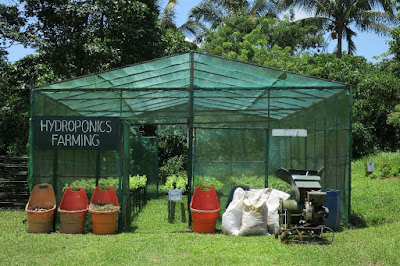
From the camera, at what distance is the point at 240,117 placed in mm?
12031

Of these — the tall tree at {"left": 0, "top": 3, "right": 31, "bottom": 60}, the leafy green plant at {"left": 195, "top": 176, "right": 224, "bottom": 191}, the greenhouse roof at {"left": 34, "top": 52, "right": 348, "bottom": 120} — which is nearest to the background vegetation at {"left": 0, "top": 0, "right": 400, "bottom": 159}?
the tall tree at {"left": 0, "top": 3, "right": 31, "bottom": 60}

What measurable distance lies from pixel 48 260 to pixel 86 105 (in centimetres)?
540

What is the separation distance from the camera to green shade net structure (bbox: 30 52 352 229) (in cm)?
1057

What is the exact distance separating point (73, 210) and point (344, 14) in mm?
22620

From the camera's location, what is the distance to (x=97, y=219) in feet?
32.4


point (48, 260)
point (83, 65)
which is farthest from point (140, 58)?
point (48, 260)

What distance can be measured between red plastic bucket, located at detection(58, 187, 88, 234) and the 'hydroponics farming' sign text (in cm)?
90

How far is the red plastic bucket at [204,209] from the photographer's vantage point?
10.0m

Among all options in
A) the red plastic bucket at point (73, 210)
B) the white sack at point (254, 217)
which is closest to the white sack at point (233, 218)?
the white sack at point (254, 217)

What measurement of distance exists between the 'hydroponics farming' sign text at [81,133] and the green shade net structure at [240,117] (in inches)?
8.0

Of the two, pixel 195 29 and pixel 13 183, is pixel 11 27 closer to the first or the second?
pixel 13 183

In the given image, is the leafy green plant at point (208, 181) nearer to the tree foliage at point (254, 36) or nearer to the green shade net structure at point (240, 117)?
the green shade net structure at point (240, 117)

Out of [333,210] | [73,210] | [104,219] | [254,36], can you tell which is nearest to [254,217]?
[333,210]

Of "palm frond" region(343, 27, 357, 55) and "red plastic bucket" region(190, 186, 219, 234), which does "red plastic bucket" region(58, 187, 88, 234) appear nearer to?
"red plastic bucket" region(190, 186, 219, 234)
